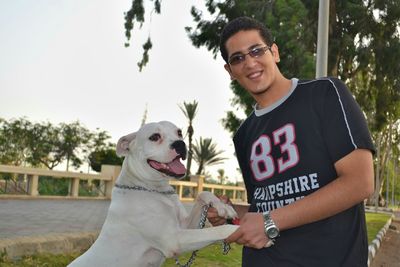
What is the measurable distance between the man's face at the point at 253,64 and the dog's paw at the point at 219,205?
796 millimetres

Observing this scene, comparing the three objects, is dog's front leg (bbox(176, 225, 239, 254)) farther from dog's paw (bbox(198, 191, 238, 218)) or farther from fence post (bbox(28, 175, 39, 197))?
fence post (bbox(28, 175, 39, 197))

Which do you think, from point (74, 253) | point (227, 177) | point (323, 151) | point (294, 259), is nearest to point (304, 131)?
point (323, 151)

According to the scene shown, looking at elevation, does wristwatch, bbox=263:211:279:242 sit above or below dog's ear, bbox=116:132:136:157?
below

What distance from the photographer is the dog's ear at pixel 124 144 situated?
3637 mm

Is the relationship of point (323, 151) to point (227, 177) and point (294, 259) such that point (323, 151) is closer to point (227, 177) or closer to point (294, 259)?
point (294, 259)

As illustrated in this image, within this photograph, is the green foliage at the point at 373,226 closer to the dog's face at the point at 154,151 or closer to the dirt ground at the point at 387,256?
the dirt ground at the point at 387,256

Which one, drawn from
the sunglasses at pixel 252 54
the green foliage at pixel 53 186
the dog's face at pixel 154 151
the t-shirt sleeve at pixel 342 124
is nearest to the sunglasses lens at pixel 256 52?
the sunglasses at pixel 252 54

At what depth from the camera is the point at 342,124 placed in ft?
7.79

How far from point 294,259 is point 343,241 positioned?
0.85ft

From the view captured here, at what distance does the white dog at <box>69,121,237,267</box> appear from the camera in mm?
2986

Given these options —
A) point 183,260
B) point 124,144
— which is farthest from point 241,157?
point 183,260

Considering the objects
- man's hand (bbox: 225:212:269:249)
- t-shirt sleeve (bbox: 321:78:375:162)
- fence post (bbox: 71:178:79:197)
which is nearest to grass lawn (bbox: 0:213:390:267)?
man's hand (bbox: 225:212:269:249)

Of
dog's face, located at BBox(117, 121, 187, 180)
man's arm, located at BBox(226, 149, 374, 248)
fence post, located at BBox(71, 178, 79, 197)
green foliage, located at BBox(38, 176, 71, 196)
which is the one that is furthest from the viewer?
fence post, located at BBox(71, 178, 79, 197)

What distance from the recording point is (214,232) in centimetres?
279
